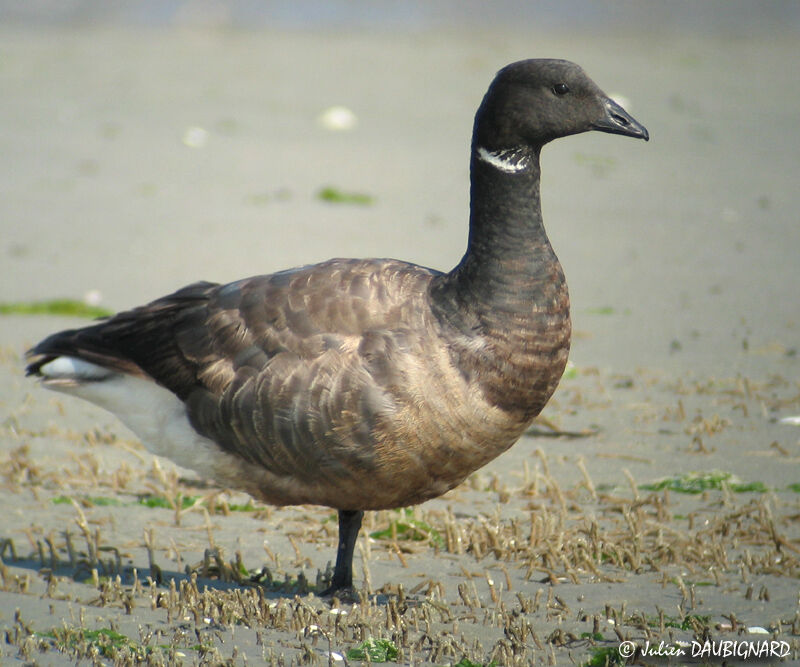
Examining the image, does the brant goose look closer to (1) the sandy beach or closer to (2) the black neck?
(2) the black neck

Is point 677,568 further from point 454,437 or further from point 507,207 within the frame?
point 507,207

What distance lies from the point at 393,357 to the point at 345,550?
110 cm

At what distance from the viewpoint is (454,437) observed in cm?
477

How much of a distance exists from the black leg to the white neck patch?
177cm

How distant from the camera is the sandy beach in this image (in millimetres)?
4867

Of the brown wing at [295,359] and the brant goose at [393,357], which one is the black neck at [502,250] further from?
the brown wing at [295,359]

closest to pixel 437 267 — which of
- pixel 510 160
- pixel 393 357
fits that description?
pixel 510 160

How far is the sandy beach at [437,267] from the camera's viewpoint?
487cm

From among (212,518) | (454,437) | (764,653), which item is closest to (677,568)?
(764,653)

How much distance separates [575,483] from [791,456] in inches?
55.2

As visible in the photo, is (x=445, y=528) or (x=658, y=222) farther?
(x=658, y=222)

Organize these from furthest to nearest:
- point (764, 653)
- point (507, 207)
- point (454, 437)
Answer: point (507, 207) < point (454, 437) < point (764, 653)

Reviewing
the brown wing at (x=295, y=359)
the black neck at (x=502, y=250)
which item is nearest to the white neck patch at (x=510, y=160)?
the black neck at (x=502, y=250)

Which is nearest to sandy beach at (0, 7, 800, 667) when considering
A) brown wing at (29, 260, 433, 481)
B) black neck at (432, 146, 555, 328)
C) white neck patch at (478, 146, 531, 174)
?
brown wing at (29, 260, 433, 481)
